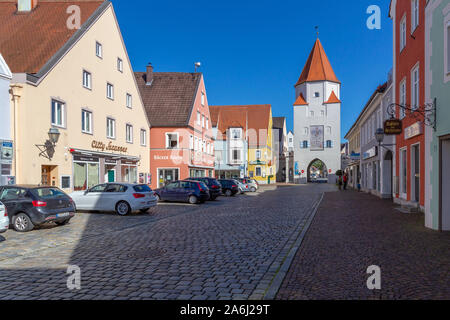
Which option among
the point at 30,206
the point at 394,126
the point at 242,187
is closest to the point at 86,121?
the point at 30,206

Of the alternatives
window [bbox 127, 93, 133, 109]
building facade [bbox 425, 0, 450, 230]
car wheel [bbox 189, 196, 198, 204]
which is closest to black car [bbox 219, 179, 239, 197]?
car wheel [bbox 189, 196, 198, 204]

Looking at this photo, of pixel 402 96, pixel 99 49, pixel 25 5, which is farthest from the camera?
pixel 99 49

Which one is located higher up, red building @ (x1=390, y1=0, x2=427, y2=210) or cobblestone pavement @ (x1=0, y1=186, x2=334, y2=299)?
red building @ (x1=390, y1=0, x2=427, y2=210)

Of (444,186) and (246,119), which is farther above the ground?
(246,119)

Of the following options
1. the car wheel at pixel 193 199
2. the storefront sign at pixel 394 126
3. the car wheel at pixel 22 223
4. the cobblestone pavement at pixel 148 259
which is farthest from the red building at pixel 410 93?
the car wheel at pixel 22 223

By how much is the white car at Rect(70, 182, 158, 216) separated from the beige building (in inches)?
109

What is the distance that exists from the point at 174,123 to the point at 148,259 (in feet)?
91.5

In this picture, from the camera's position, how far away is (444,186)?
1072 cm

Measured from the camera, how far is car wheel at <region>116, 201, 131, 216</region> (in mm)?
16141

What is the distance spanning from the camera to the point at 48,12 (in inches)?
912

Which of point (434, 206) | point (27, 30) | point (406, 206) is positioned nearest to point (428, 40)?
point (434, 206)

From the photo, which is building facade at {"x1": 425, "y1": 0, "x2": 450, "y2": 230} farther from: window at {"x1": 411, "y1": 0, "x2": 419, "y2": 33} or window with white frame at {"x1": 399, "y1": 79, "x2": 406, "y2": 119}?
window with white frame at {"x1": 399, "y1": 79, "x2": 406, "y2": 119}

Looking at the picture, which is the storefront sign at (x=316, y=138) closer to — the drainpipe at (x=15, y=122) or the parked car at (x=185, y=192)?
the parked car at (x=185, y=192)

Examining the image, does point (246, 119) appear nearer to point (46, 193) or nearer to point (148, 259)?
point (46, 193)
